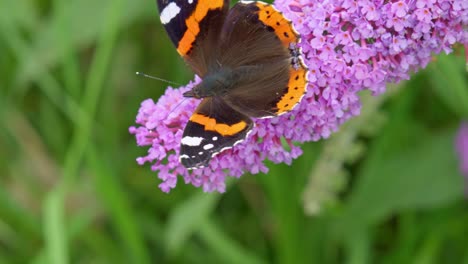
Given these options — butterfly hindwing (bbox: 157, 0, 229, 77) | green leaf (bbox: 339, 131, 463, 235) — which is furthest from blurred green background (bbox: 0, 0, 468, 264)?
butterfly hindwing (bbox: 157, 0, 229, 77)

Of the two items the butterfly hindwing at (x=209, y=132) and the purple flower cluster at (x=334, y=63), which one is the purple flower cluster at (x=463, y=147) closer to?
the purple flower cluster at (x=334, y=63)

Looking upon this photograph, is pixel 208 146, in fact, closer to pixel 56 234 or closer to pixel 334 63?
pixel 334 63

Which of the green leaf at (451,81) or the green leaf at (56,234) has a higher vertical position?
the green leaf at (451,81)

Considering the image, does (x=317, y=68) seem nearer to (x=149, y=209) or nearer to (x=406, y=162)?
(x=406, y=162)

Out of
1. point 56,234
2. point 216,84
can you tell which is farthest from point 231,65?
point 56,234

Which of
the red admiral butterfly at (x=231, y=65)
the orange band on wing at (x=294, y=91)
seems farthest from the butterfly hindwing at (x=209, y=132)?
the orange band on wing at (x=294, y=91)

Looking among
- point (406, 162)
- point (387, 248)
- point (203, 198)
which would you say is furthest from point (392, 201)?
point (203, 198)

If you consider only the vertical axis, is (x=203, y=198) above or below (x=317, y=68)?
above
